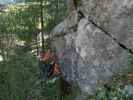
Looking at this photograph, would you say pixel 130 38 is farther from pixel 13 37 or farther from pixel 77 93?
pixel 13 37

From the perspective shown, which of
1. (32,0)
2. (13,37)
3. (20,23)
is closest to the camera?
(13,37)

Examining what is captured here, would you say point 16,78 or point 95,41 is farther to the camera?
point 95,41

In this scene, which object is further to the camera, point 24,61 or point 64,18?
point 64,18

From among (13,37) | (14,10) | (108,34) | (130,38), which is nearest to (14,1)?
(14,10)

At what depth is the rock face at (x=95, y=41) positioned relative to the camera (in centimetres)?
389

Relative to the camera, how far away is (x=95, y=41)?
416 cm

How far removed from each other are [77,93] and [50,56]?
1.10m

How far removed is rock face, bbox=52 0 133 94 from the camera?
3.89 meters

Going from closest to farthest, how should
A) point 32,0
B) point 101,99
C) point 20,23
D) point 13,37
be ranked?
point 101,99 → point 13,37 → point 20,23 → point 32,0

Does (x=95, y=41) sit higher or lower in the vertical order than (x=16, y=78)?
higher

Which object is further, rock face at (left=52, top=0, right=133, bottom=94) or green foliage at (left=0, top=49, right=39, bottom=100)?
rock face at (left=52, top=0, right=133, bottom=94)

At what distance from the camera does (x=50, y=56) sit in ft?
16.3

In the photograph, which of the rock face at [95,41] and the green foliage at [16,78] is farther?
the rock face at [95,41]

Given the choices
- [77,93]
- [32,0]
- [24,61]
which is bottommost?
[77,93]
